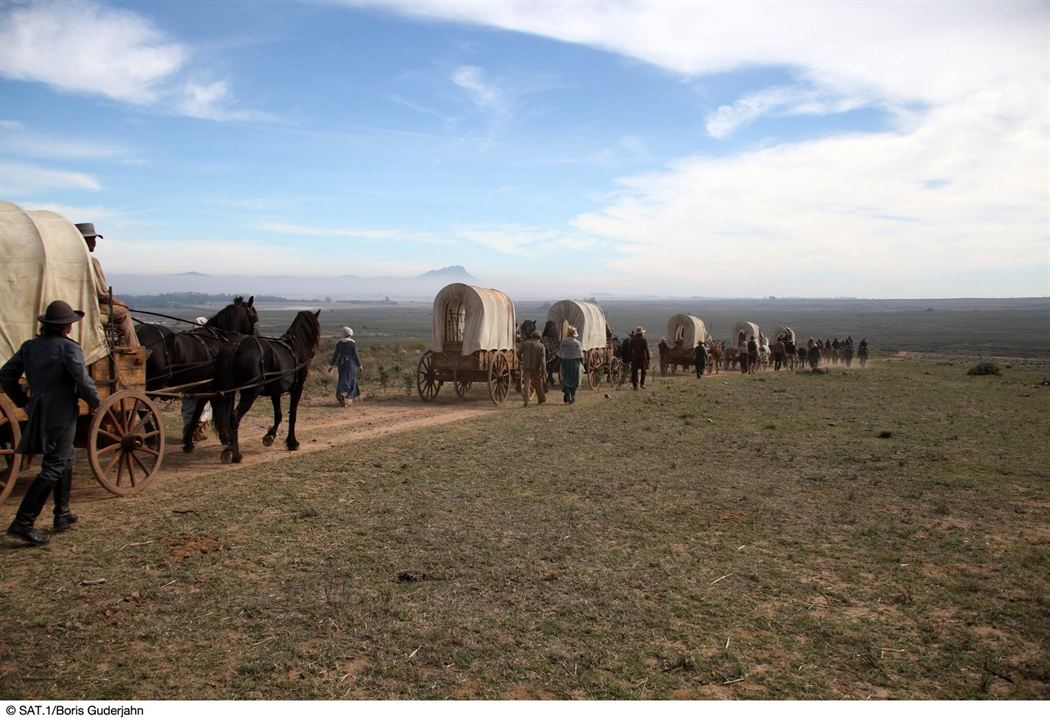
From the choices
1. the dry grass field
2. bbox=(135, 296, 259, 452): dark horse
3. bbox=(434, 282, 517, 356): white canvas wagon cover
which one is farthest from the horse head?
bbox=(434, 282, 517, 356): white canvas wagon cover

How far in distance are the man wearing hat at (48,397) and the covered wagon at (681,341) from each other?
79.6ft

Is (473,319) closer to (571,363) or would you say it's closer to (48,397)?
(571,363)

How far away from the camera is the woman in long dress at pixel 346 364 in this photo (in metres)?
14.9

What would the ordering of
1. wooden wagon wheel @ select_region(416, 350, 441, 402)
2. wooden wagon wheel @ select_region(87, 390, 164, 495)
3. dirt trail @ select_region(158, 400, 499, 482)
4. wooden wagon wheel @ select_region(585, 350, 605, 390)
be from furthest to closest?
1. wooden wagon wheel @ select_region(585, 350, 605, 390)
2. wooden wagon wheel @ select_region(416, 350, 441, 402)
3. dirt trail @ select_region(158, 400, 499, 482)
4. wooden wagon wheel @ select_region(87, 390, 164, 495)

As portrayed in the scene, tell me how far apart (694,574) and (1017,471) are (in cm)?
652

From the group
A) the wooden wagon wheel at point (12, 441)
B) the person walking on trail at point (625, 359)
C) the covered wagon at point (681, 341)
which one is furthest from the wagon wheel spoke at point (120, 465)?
the covered wagon at point (681, 341)

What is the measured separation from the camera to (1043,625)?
186 inches

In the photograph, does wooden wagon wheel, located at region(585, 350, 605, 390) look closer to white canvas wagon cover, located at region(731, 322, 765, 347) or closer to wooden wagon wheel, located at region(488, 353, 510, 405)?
wooden wagon wheel, located at region(488, 353, 510, 405)

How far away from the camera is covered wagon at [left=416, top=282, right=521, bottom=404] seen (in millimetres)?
15305

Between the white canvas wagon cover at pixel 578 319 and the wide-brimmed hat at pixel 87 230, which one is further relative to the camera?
the white canvas wagon cover at pixel 578 319

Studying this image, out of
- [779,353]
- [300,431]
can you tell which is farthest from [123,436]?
[779,353]

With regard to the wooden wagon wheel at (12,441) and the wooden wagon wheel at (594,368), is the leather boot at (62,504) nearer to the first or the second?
the wooden wagon wheel at (12,441)

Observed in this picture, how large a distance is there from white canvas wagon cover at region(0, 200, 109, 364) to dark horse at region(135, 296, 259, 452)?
5.44 feet

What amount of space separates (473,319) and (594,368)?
6.94m
